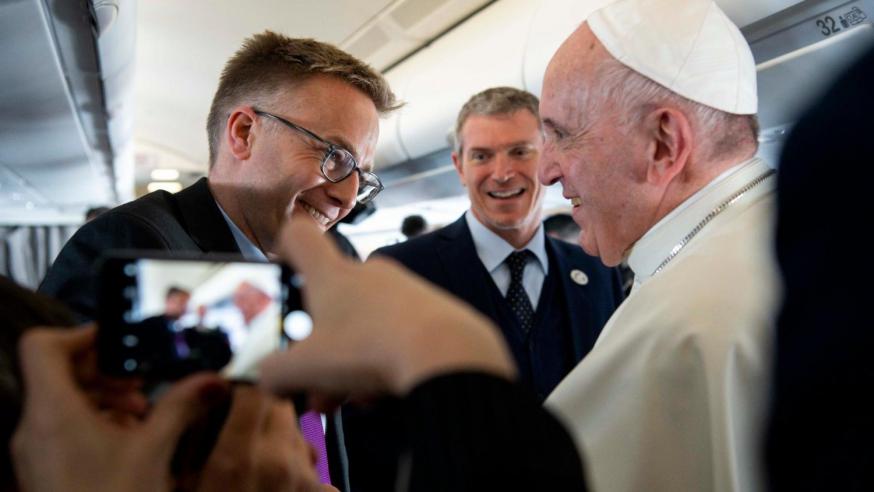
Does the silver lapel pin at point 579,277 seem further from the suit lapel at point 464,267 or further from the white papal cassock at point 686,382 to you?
the white papal cassock at point 686,382

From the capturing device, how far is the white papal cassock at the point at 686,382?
104 cm

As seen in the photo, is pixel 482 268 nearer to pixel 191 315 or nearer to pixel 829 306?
pixel 191 315

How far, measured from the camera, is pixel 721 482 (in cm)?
104

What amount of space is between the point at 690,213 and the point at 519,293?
96cm

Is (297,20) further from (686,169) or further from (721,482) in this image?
(721,482)

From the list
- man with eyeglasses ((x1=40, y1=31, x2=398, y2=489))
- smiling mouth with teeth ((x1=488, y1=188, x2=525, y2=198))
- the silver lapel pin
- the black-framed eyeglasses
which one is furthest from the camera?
smiling mouth with teeth ((x1=488, y1=188, x2=525, y2=198))

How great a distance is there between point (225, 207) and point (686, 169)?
3.58 ft

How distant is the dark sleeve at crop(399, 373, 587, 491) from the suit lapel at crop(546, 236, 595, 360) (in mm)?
1813

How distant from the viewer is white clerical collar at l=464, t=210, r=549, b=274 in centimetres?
245

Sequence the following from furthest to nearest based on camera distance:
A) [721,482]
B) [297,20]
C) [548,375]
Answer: [297,20], [548,375], [721,482]

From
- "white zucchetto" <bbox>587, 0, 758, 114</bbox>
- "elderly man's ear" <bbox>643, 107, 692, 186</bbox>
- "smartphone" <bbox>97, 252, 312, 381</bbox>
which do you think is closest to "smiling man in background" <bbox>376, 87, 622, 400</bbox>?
"elderly man's ear" <bbox>643, 107, 692, 186</bbox>

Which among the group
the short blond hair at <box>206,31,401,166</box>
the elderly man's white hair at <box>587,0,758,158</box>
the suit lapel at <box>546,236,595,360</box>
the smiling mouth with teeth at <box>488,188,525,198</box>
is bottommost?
the suit lapel at <box>546,236,595,360</box>

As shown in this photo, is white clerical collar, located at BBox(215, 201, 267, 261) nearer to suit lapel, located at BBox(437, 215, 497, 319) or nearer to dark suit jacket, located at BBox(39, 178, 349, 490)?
dark suit jacket, located at BBox(39, 178, 349, 490)

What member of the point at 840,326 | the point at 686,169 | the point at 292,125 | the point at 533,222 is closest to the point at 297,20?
the point at 533,222
